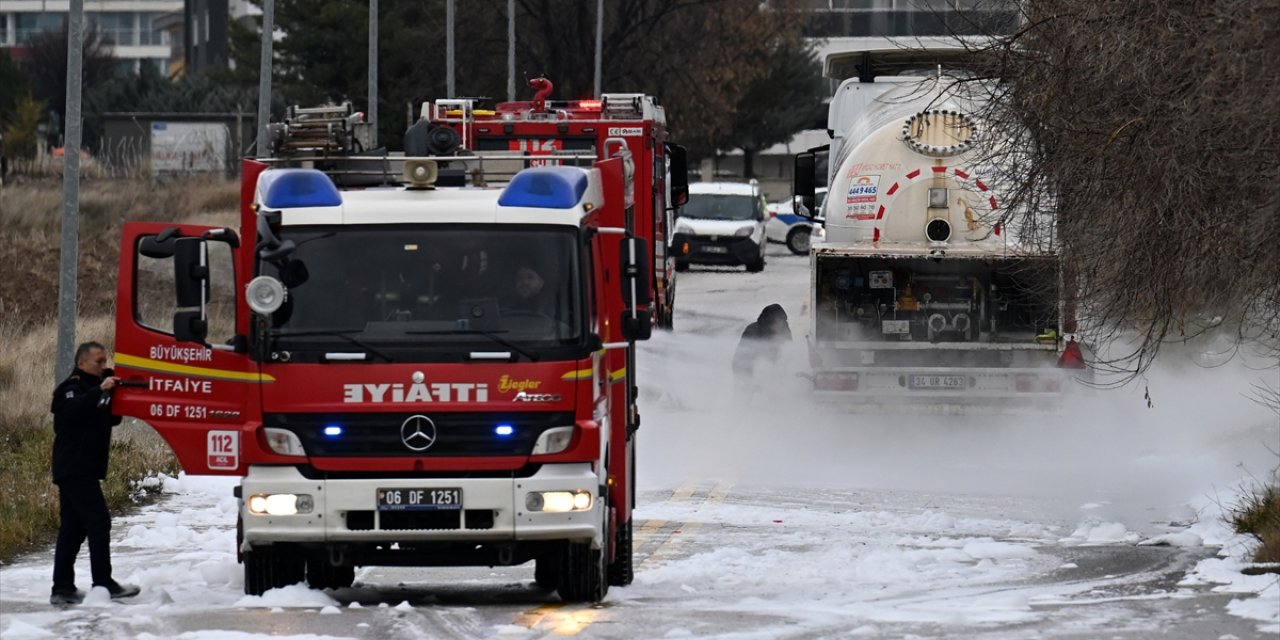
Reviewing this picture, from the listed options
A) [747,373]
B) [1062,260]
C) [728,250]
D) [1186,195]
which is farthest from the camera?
[728,250]

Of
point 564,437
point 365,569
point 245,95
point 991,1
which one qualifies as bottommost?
point 365,569

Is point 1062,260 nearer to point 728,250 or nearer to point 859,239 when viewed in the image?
point 859,239

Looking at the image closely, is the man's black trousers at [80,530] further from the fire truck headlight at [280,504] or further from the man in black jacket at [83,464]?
the fire truck headlight at [280,504]

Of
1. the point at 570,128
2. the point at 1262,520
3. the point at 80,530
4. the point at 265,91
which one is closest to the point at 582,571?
the point at 80,530

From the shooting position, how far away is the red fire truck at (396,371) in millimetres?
10273

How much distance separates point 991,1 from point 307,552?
5822 mm

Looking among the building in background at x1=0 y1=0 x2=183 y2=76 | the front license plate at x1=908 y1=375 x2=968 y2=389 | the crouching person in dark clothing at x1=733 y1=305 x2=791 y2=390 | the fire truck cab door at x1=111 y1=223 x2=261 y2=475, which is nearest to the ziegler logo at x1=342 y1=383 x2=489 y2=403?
the fire truck cab door at x1=111 y1=223 x2=261 y2=475

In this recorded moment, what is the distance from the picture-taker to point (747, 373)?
21.6 m

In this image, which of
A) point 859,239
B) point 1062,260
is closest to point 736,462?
point 859,239

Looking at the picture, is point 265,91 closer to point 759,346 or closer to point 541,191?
point 759,346

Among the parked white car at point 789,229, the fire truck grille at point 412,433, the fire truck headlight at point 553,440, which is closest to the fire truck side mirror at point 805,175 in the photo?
the fire truck headlight at point 553,440

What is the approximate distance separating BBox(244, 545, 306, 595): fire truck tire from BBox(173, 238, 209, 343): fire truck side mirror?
122 centimetres

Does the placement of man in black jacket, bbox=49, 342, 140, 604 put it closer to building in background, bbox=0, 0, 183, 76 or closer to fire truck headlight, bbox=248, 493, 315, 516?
fire truck headlight, bbox=248, 493, 315, 516

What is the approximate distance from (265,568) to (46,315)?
20974 millimetres
